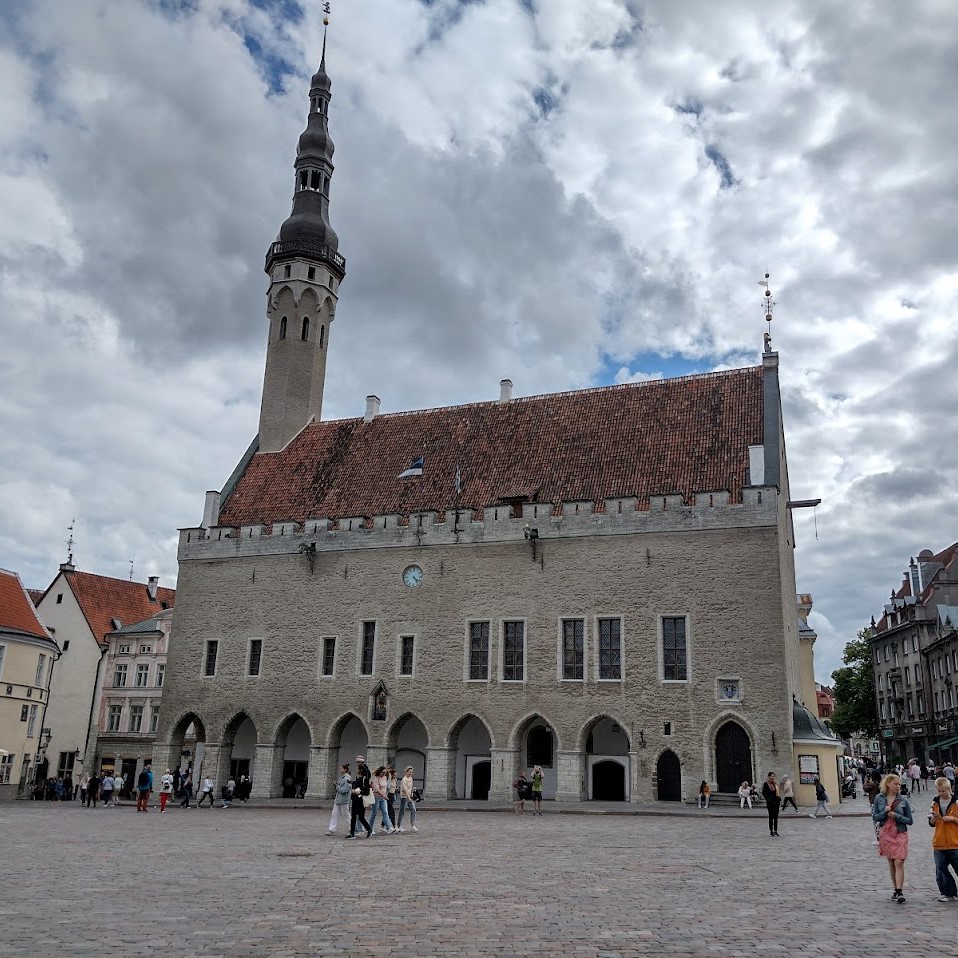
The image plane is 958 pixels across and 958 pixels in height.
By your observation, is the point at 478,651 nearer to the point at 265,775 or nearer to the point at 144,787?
the point at 265,775

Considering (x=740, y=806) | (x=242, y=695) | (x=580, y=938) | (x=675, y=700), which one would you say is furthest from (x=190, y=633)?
(x=580, y=938)

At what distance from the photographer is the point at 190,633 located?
1404 inches

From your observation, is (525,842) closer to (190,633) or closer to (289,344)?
(190,633)

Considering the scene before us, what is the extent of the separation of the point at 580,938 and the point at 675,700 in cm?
2125

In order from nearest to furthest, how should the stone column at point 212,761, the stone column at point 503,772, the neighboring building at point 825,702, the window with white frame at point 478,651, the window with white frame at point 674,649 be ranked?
the window with white frame at point 674,649, the stone column at point 503,772, the window with white frame at point 478,651, the stone column at point 212,761, the neighboring building at point 825,702

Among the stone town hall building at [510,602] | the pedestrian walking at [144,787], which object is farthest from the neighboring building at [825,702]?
the pedestrian walking at [144,787]

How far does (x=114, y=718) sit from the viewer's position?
4456 cm

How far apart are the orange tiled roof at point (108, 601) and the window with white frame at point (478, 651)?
66.7 feet

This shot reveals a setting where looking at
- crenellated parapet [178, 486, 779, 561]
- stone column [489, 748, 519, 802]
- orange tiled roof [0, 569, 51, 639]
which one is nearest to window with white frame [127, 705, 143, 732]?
orange tiled roof [0, 569, 51, 639]

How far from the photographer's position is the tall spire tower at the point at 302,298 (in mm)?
40344

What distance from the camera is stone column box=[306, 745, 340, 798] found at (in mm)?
31812

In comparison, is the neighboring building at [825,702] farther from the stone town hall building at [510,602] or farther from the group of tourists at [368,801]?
the group of tourists at [368,801]

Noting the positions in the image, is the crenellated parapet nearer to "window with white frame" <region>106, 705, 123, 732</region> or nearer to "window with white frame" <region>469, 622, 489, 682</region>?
"window with white frame" <region>469, 622, 489, 682</region>

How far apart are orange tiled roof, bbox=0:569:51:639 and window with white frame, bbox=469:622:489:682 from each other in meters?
16.3
